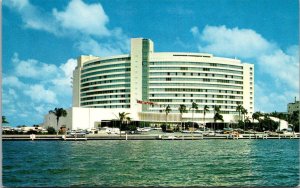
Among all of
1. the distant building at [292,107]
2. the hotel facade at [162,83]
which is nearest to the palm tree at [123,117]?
the hotel facade at [162,83]

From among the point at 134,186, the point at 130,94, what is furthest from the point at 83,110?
the point at 134,186

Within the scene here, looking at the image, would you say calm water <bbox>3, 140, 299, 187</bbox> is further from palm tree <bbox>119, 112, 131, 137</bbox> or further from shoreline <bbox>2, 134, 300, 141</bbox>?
palm tree <bbox>119, 112, 131, 137</bbox>

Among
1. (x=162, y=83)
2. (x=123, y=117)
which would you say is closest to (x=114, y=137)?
(x=123, y=117)

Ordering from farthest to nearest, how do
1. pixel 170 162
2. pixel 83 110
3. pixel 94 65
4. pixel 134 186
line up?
1. pixel 94 65
2. pixel 83 110
3. pixel 170 162
4. pixel 134 186

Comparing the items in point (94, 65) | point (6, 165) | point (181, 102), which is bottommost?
point (6, 165)

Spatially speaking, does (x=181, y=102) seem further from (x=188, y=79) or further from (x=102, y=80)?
(x=102, y=80)

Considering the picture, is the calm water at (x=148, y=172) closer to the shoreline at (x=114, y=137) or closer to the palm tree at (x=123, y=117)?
the shoreline at (x=114, y=137)

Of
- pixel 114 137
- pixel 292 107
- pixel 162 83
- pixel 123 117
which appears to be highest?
pixel 162 83

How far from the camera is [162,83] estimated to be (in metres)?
84.3

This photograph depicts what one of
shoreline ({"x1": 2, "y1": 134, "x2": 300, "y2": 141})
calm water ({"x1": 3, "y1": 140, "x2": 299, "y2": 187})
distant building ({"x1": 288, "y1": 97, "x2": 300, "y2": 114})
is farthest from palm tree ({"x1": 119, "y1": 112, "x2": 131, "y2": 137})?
distant building ({"x1": 288, "y1": 97, "x2": 300, "y2": 114})

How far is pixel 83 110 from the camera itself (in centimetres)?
7600

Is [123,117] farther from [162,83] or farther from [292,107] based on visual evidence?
[292,107]

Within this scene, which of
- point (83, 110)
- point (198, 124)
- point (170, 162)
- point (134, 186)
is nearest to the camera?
point (134, 186)

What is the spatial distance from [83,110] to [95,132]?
7.62 metres
